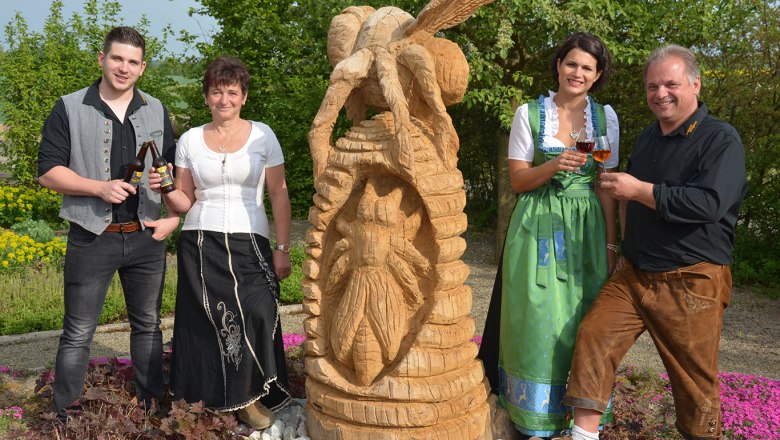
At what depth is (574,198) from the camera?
11.4ft

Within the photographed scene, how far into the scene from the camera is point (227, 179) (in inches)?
138

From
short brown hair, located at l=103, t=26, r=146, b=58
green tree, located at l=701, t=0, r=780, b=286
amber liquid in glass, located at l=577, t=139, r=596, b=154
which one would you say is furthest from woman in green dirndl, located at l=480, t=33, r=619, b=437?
green tree, located at l=701, t=0, r=780, b=286

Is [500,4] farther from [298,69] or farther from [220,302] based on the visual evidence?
[220,302]

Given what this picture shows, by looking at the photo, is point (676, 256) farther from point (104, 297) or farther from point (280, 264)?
point (104, 297)

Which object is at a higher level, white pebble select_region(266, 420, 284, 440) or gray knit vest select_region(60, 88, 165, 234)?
gray knit vest select_region(60, 88, 165, 234)

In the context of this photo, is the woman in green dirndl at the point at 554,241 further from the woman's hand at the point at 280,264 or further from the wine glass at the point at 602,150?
the woman's hand at the point at 280,264

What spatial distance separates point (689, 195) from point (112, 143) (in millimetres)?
2868

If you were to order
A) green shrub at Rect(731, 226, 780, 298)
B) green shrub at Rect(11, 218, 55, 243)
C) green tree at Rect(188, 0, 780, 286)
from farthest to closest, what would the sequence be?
green shrub at Rect(11, 218, 55, 243) < green shrub at Rect(731, 226, 780, 298) < green tree at Rect(188, 0, 780, 286)

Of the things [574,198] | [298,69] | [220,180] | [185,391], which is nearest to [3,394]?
[185,391]

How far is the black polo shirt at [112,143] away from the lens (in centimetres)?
350

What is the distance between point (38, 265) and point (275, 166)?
5.41 meters

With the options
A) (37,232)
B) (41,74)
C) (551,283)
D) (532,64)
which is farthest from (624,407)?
(41,74)

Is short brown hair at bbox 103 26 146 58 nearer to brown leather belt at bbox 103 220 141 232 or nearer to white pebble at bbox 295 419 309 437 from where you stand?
brown leather belt at bbox 103 220 141 232

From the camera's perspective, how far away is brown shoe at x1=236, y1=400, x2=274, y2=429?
3801 millimetres
